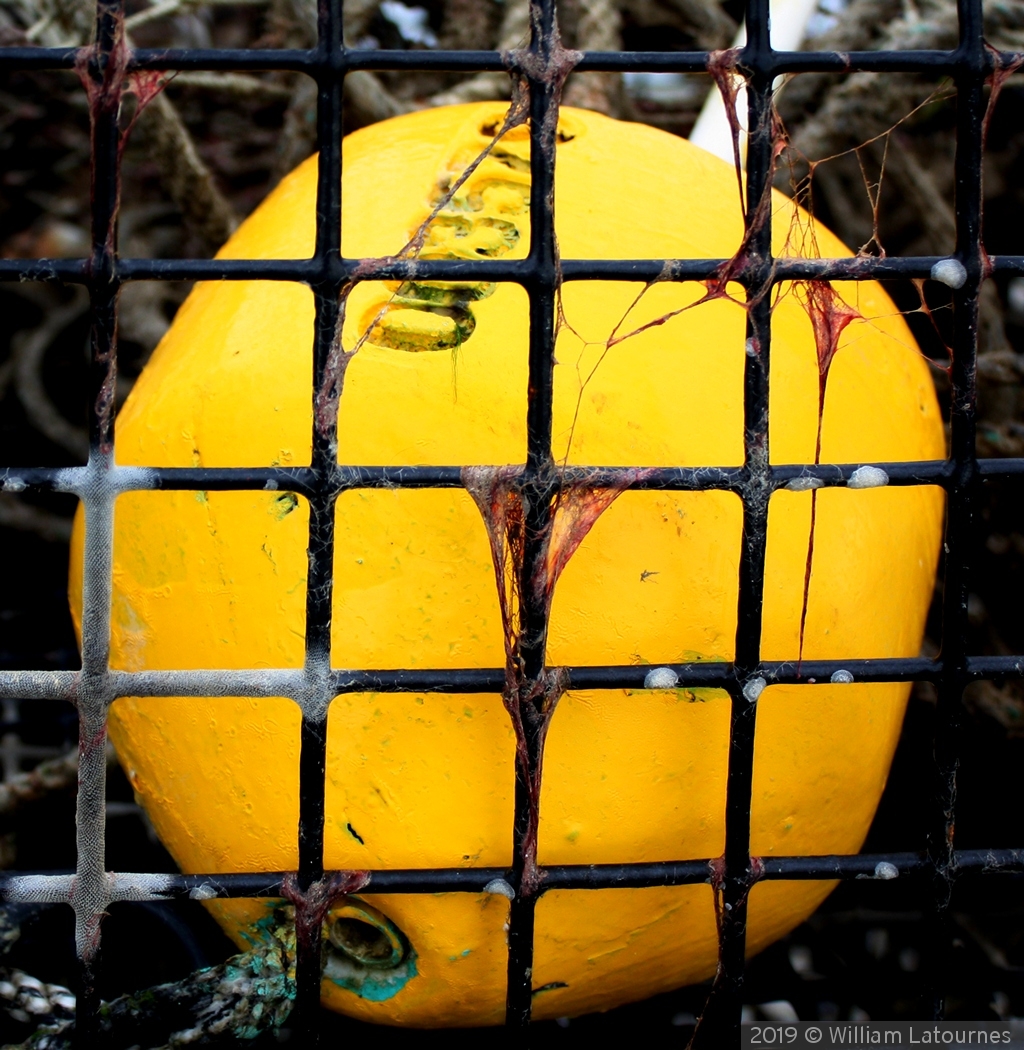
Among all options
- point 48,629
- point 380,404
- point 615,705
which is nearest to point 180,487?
point 380,404

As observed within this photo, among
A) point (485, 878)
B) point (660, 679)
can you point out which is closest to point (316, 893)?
point (485, 878)

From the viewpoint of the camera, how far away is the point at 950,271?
0.57 meters

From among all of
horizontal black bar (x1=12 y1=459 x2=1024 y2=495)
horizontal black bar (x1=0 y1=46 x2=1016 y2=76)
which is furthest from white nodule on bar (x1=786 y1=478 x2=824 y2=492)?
horizontal black bar (x1=0 y1=46 x2=1016 y2=76)

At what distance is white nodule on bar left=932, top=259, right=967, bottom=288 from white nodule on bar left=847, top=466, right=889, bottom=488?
0.10 metres

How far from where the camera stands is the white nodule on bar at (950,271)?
57 cm

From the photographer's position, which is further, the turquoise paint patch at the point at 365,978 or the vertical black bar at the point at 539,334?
the turquoise paint patch at the point at 365,978

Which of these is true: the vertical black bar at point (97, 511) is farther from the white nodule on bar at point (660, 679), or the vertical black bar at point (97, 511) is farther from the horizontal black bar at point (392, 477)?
the white nodule on bar at point (660, 679)

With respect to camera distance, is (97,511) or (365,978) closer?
(97,511)

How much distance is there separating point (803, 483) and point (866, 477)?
0.10ft

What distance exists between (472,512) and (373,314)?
132 millimetres

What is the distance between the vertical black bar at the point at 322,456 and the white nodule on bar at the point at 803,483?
228mm

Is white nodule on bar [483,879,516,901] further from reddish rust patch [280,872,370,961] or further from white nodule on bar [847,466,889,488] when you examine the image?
white nodule on bar [847,466,889,488]

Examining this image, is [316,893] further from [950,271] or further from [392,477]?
[950,271]

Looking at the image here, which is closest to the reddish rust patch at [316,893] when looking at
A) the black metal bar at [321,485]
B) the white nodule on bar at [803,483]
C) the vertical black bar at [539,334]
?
the black metal bar at [321,485]
